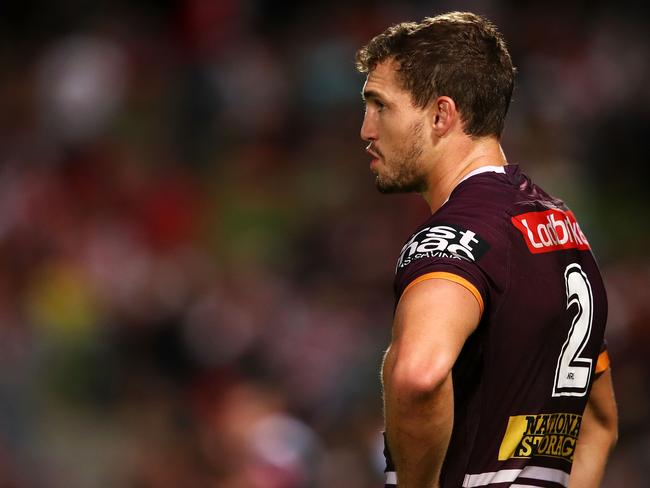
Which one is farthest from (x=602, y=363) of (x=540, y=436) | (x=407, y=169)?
(x=407, y=169)

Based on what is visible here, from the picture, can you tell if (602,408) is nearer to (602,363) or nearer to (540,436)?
(602,363)

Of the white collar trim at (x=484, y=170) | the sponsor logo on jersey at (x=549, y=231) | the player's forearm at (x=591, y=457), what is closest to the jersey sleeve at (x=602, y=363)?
the player's forearm at (x=591, y=457)

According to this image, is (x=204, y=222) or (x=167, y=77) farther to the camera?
(x=167, y=77)

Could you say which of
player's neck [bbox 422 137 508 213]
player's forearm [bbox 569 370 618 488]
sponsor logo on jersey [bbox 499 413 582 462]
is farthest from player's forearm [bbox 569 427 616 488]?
player's neck [bbox 422 137 508 213]

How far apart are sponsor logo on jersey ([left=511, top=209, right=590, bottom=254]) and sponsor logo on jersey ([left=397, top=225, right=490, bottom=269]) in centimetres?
16

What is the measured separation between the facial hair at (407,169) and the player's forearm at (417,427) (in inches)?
23.5

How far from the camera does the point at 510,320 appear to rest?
2.77 meters

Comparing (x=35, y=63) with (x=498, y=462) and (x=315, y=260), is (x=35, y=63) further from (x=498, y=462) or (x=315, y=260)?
(x=498, y=462)

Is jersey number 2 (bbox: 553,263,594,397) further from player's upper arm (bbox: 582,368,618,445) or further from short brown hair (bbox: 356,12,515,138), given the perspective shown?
short brown hair (bbox: 356,12,515,138)

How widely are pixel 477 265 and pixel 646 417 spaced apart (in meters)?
4.60

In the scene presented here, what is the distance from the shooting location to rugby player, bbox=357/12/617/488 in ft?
8.61

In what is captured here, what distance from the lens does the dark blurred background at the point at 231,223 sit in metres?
7.89

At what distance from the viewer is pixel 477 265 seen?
2.71 meters

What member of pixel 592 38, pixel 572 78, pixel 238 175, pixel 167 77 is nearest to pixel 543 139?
pixel 572 78
